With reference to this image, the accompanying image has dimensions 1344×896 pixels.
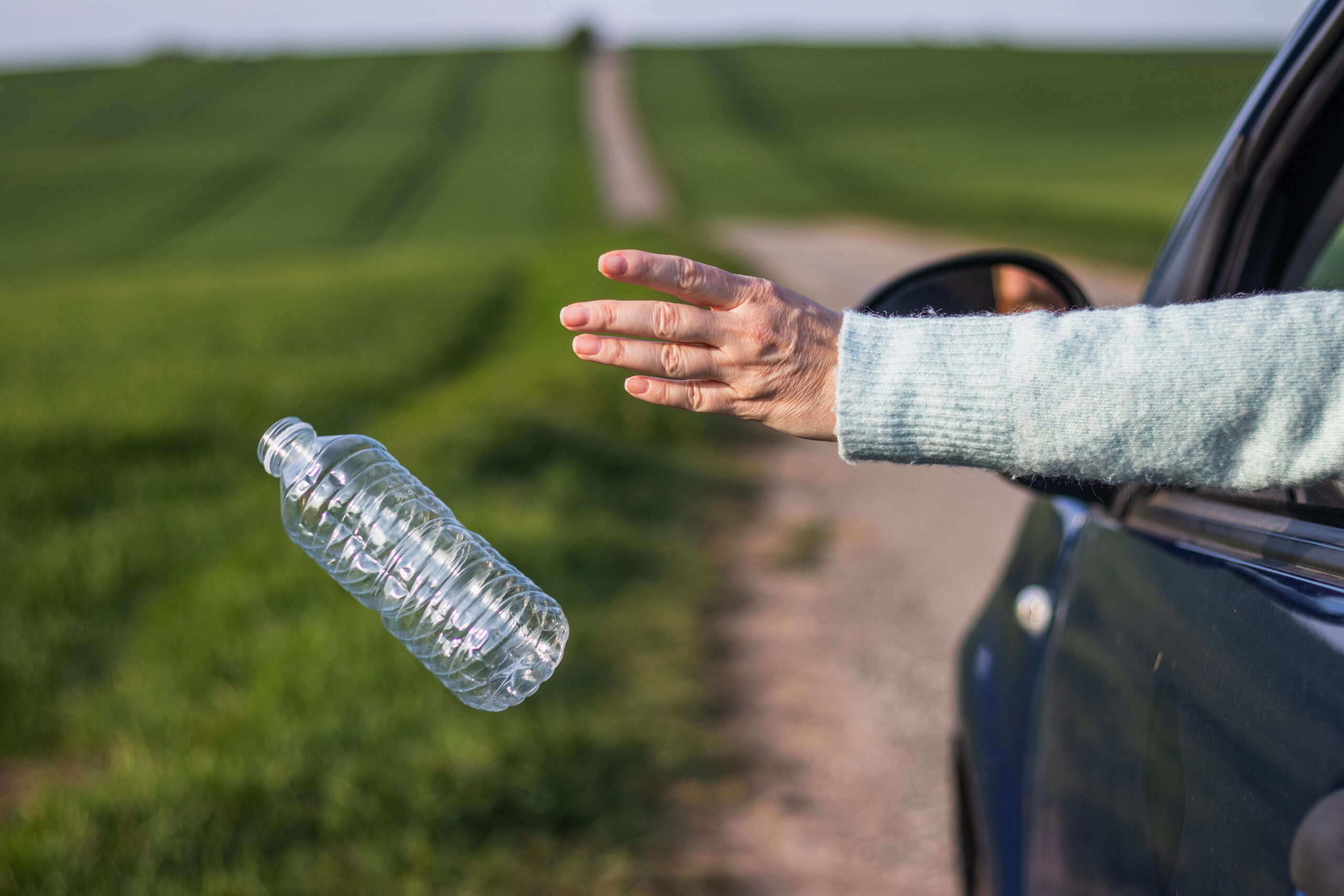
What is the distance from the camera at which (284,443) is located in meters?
1.33

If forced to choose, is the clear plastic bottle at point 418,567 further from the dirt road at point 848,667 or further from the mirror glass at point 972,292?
the dirt road at point 848,667

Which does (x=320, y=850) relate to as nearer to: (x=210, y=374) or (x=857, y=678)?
(x=857, y=678)

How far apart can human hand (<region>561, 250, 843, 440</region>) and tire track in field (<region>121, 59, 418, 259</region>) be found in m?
32.6

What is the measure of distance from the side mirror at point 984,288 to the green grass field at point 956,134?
1394 centimetres

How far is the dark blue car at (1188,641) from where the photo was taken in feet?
2.98

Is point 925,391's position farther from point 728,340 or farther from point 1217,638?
point 1217,638

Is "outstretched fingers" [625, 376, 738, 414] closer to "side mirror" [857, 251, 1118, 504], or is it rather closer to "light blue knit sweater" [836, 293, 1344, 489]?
"light blue knit sweater" [836, 293, 1344, 489]

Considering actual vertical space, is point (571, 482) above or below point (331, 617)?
above

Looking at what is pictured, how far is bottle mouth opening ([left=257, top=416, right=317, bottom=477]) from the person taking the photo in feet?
4.32

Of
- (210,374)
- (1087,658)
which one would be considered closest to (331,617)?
(1087,658)

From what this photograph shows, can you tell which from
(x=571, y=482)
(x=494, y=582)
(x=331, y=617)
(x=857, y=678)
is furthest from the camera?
(x=571, y=482)

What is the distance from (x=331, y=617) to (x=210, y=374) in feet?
18.2

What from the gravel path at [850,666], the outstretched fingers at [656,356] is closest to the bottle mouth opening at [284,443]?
the outstretched fingers at [656,356]

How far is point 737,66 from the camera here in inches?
2606
